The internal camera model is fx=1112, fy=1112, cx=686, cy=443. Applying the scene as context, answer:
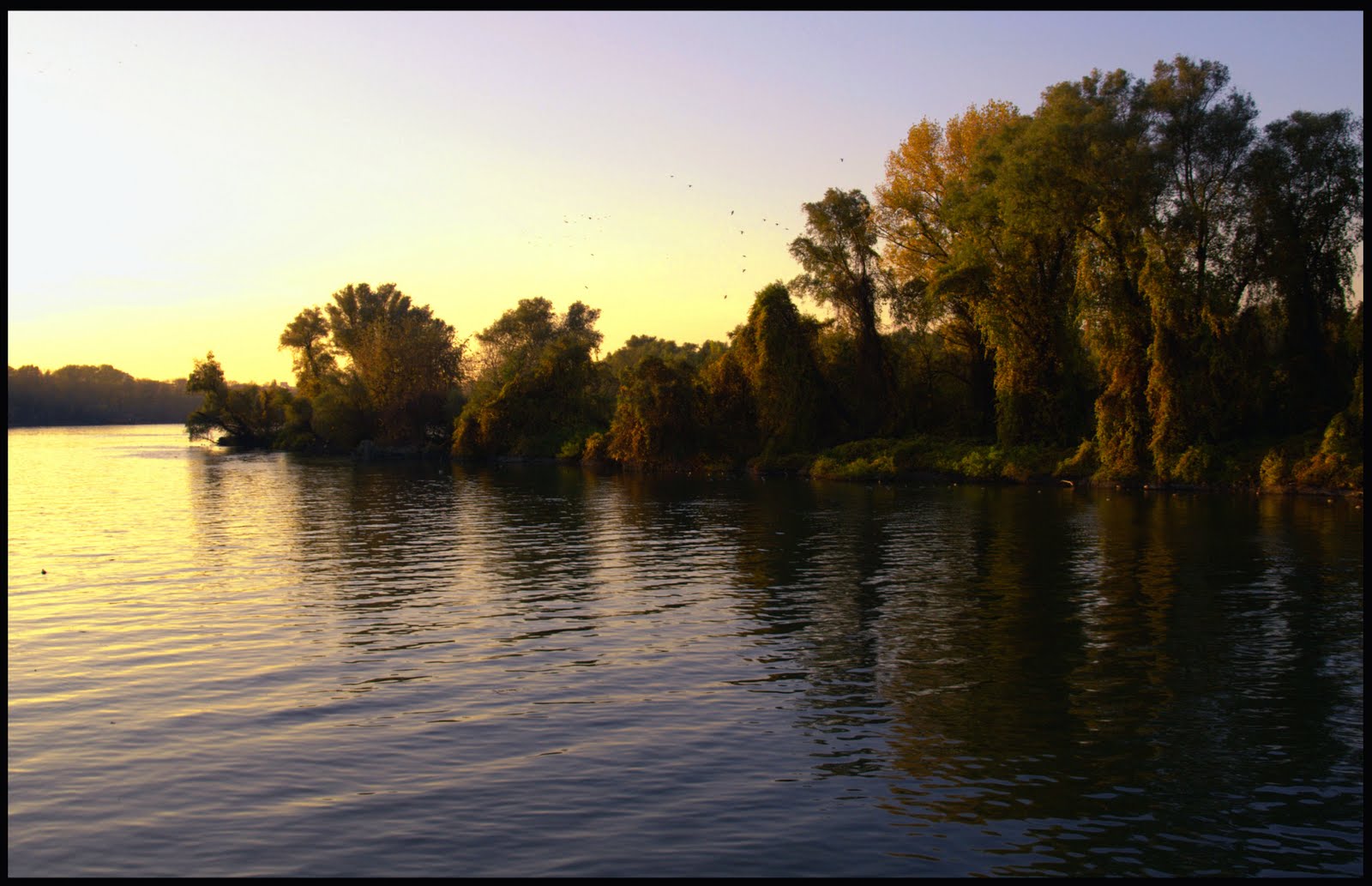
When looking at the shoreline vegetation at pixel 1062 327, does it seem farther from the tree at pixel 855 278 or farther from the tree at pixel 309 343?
the tree at pixel 309 343

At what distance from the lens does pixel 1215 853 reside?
10383 millimetres

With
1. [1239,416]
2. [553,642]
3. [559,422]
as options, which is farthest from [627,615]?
[559,422]

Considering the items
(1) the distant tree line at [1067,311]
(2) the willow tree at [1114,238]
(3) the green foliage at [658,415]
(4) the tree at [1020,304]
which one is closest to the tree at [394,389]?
(1) the distant tree line at [1067,311]

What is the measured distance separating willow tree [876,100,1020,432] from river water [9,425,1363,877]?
109 ft

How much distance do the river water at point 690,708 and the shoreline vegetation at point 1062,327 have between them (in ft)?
59.0

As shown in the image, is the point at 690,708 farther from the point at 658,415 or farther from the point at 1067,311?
the point at 658,415

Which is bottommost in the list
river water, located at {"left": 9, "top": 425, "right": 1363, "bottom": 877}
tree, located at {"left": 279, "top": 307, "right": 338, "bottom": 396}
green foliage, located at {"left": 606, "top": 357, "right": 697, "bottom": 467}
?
river water, located at {"left": 9, "top": 425, "right": 1363, "bottom": 877}

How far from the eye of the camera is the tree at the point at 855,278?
6838 cm

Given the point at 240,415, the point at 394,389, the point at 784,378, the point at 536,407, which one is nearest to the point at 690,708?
the point at 784,378

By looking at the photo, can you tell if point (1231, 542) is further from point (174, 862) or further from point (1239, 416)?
point (174, 862)

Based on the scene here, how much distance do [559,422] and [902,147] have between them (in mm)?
32185

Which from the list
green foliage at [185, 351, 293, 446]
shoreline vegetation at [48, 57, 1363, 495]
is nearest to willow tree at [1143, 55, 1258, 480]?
shoreline vegetation at [48, 57, 1363, 495]

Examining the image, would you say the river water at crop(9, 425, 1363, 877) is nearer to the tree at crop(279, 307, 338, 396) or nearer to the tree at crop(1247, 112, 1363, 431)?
the tree at crop(1247, 112, 1363, 431)

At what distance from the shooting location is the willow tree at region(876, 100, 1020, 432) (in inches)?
2522
